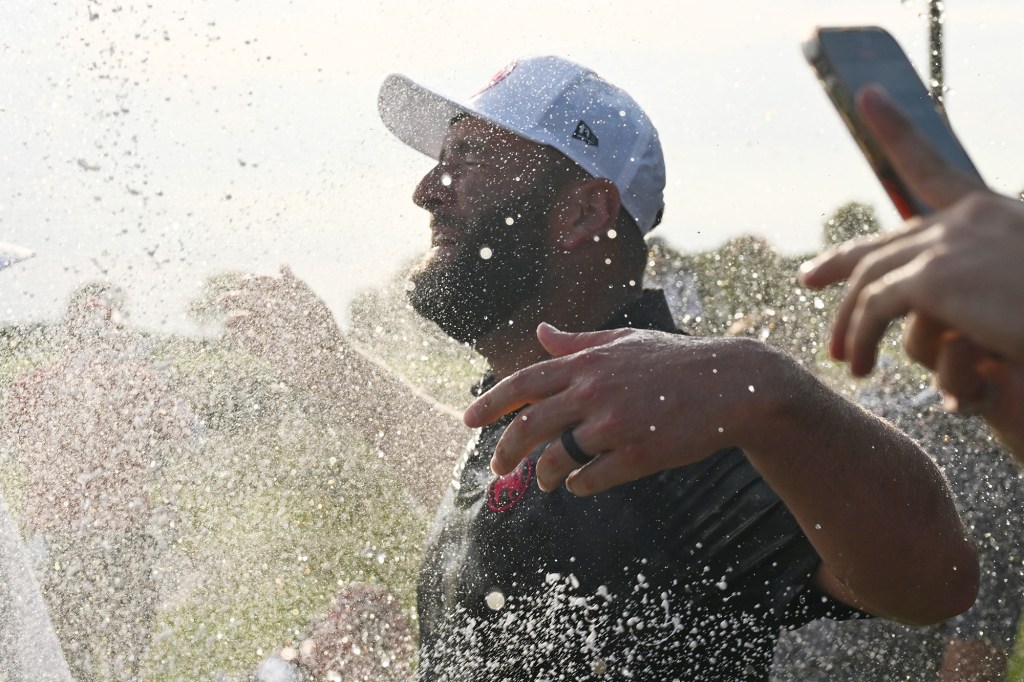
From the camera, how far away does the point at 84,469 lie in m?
4.23

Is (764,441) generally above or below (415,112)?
above

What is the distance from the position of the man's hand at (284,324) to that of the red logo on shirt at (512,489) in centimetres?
120

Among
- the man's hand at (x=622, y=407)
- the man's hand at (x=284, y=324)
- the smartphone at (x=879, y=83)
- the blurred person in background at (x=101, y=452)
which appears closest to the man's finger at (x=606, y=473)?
the man's hand at (x=622, y=407)

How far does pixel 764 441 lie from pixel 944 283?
30.0 inches

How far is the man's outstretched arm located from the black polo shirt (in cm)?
22

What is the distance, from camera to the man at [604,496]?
1.67m

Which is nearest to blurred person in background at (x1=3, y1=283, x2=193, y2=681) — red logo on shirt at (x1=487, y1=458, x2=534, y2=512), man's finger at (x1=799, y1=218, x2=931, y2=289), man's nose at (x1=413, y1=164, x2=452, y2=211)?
man's nose at (x1=413, y1=164, x2=452, y2=211)

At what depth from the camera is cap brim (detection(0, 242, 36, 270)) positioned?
4.16m

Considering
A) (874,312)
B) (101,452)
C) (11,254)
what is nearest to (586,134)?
(874,312)

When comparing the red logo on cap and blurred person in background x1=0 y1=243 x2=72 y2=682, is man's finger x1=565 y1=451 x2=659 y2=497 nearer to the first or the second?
the red logo on cap

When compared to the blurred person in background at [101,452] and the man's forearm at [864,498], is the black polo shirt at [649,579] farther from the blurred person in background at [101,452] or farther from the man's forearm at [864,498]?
the blurred person in background at [101,452]

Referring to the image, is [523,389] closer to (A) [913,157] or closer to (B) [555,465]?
(B) [555,465]

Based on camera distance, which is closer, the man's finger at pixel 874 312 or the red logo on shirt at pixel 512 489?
the man's finger at pixel 874 312

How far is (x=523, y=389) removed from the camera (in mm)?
1463
